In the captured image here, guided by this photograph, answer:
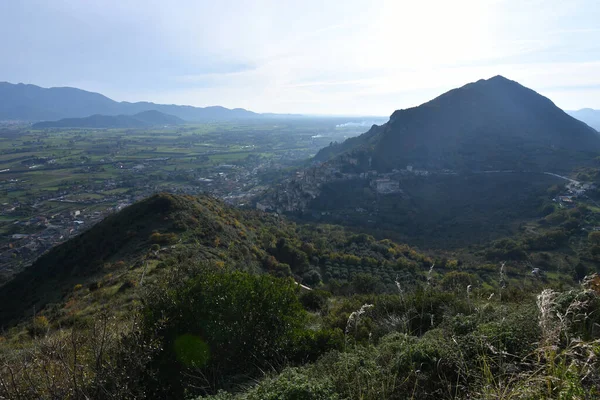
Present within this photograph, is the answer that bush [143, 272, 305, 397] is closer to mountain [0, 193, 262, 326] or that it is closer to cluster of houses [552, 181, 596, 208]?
mountain [0, 193, 262, 326]

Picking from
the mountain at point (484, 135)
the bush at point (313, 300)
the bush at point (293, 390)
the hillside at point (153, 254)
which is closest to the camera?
the bush at point (293, 390)

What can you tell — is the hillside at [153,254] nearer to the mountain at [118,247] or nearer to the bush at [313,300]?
the mountain at [118,247]

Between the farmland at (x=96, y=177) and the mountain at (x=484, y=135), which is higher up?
the mountain at (x=484, y=135)

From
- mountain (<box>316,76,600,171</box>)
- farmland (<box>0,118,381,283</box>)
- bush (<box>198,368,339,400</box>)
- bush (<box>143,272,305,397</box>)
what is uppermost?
mountain (<box>316,76,600,171</box>)

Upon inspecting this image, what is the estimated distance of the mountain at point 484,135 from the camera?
8369 cm

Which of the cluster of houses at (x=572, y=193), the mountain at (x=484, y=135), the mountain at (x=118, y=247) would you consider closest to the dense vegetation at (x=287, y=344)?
the mountain at (x=118, y=247)

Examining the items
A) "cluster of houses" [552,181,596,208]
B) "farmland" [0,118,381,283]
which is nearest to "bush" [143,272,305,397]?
"farmland" [0,118,381,283]

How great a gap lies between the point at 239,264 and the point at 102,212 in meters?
51.7

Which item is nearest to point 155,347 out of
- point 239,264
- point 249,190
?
point 239,264

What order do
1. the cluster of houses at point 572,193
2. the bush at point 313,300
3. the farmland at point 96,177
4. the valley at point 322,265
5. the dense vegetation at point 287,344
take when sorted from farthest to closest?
the cluster of houses at point 572,193
the farmland at point 96,177
the bush at point 313,300
the valley at point 322,265
the dense vegetation at point 287,344

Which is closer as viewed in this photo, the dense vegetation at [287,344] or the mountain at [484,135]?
the dense vegetation at [287,344]

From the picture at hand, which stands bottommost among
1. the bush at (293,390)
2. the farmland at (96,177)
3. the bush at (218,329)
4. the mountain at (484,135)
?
the farmland at (96,177)

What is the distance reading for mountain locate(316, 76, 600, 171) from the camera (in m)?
83.7

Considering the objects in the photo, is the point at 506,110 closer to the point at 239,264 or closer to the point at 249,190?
the point at 249,190
